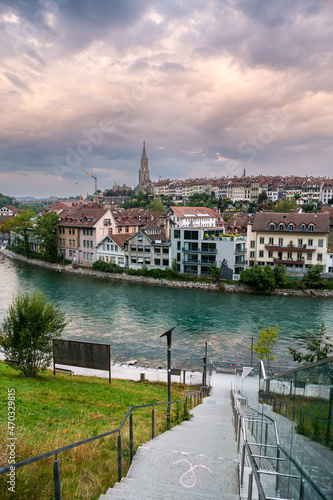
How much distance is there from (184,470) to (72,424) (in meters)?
4.30

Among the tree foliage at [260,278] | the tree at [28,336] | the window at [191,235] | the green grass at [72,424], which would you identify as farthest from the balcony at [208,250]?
the tree at [28,336]

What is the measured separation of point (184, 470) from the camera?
452 cm

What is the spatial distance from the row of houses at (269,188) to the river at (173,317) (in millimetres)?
77630

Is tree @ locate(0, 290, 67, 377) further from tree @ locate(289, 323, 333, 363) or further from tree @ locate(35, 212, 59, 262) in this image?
tree @ locate(35, 212, 59, 262)

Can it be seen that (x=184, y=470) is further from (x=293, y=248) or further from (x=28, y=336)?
(x=293, y=248)

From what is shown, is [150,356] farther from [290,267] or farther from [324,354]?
[290,267]

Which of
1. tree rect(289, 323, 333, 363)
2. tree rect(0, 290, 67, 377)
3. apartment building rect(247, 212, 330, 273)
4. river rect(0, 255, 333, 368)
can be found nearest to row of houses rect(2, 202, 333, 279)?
apartment building rect(247, 212, 330, 273)

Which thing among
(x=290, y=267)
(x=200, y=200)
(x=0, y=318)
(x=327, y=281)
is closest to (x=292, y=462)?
(x=0, y=318)

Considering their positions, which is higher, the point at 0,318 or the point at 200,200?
the point at 200,200

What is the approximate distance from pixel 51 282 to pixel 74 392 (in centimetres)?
3330

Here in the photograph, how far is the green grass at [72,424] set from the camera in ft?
13.6

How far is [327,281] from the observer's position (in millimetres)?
37750

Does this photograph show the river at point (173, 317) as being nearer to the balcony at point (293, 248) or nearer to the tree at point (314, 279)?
the tree at point (314, 279)

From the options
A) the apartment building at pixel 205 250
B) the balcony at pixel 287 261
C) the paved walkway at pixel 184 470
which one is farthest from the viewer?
the balcony at pixel 287 261
